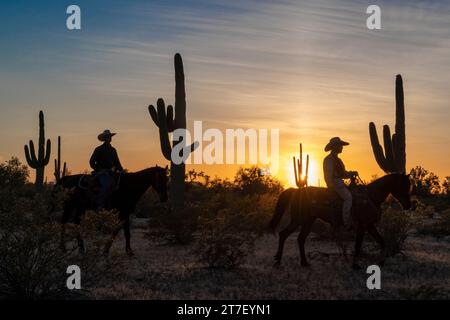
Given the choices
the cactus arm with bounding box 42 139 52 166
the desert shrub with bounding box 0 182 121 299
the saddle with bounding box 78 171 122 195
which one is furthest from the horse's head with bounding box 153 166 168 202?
the cactus arm with bounding box 42 139 52 166

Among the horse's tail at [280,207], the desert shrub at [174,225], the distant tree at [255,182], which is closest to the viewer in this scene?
the horse's tail at [280,207]

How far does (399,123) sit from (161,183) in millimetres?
Answer: 11276

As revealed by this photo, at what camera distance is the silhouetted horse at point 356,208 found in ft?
38.2

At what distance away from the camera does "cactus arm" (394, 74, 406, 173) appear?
71.2 feet

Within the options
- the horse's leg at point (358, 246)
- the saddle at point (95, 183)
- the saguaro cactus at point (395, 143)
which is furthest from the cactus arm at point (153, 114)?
the horse's leg at point (358, 246)

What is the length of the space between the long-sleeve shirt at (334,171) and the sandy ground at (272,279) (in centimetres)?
162

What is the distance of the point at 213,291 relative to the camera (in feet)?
31.1

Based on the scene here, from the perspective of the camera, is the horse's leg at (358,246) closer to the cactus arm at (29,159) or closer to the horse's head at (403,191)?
the horse's head at (403,191)

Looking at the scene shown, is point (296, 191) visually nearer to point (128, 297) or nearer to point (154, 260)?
point (154, 260)

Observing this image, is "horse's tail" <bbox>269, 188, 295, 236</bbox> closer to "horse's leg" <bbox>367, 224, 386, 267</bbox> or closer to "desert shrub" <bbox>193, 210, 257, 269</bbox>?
"desert shrub" <bbox>193, 210, 257, 269</bbox>

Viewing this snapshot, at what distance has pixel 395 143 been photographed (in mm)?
21875
